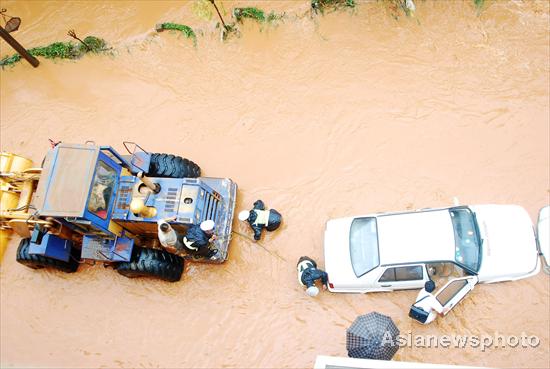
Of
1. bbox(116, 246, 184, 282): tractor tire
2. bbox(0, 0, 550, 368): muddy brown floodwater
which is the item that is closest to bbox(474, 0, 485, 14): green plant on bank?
bbox(0, 0, 550, 368): muddy brown floodwater

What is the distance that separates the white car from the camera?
22.6 feet

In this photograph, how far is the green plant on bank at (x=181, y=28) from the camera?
10.4 metres

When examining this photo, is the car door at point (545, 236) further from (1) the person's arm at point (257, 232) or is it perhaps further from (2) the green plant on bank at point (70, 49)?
(2) the green plant on bank at point (70, 49)

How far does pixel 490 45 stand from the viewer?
912 cm

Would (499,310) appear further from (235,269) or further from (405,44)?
(405,44)

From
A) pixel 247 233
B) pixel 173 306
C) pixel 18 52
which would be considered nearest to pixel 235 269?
pixel 247 233

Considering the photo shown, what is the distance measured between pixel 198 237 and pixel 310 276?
1833mm

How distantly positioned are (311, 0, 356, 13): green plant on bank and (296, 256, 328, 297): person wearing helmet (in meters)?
5.39

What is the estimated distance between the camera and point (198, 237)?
7.23 metres

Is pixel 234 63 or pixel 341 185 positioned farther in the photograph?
pixel 234 63

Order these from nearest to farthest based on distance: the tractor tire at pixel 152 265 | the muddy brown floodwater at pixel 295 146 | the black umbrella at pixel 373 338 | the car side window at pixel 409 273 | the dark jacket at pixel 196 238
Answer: the black umbrella at pixel 373 338 < the car side window at pixel 409 273 < the dark jacket at pixel 196 238 < the muddy brown floodwater at pixel 295 146 < the tractor tire at pixel 152 265

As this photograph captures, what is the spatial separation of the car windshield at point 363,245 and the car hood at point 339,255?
9 centimetres

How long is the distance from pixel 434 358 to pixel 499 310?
125 centimetres

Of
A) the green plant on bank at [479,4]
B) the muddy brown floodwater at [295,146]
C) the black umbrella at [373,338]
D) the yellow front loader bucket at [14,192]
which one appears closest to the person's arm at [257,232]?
Answer: the muddy brown floodwater at [295,146]
